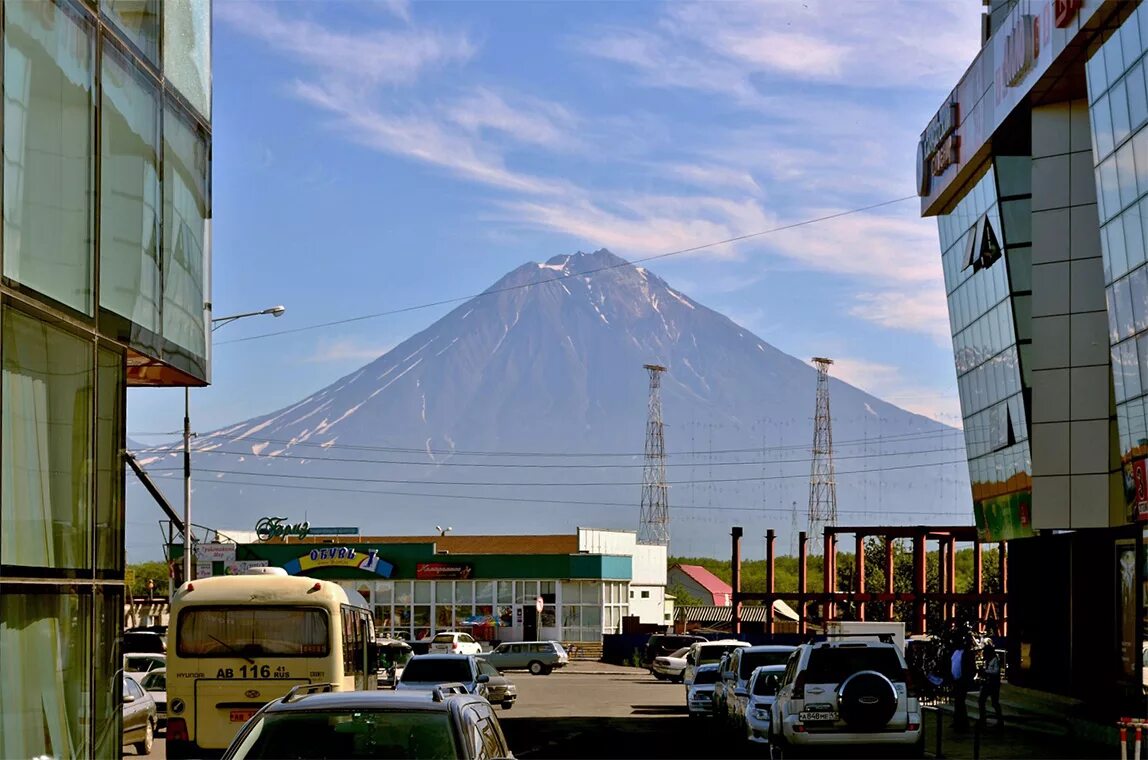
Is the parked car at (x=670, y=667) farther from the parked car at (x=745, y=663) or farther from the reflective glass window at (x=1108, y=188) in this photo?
the reflective glass window at (x=1108, y=188)

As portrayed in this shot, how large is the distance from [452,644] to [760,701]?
3584 cm

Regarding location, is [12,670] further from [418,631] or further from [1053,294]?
[418,631]

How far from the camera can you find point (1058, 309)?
120 ft

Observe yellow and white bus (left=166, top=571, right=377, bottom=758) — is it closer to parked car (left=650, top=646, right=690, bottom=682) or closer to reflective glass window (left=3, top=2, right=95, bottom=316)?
reflective glass window (left=3, top=2, right=95, bottom=316)

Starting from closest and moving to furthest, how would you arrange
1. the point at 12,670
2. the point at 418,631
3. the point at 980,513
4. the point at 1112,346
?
the point at 12,670, the point at 1112,346, the point at 980,513, the point at 418,631

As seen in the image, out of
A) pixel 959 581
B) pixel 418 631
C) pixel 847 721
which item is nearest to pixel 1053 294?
pixel 847 721

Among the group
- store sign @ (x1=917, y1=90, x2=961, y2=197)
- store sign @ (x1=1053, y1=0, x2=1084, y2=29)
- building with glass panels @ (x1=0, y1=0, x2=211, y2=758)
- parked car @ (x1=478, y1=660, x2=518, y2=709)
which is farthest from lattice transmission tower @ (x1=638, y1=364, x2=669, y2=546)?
building with glass panels @ (x1=0, y1=0, x2=211, y2=758)

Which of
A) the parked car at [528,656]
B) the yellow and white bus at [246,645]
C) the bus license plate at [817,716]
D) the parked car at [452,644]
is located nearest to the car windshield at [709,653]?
the parked car at [452,644]

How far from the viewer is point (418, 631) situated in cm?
8381

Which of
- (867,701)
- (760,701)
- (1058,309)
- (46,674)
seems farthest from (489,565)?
(46,674)

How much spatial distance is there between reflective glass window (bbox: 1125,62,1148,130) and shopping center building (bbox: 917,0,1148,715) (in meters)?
0.05

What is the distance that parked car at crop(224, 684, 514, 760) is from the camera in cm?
1027

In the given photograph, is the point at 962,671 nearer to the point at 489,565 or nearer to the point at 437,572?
the point at 489,565

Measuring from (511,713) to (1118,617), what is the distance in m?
13.6
